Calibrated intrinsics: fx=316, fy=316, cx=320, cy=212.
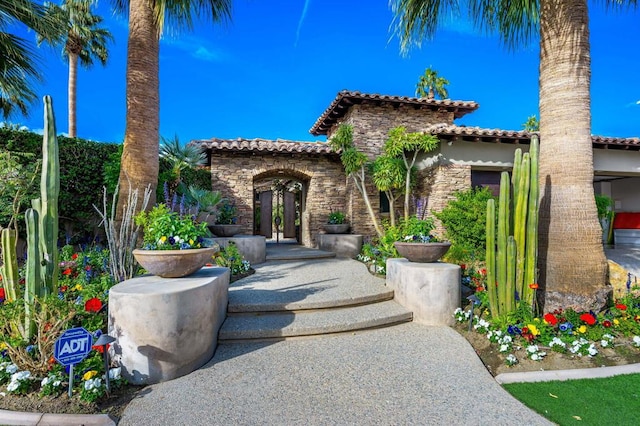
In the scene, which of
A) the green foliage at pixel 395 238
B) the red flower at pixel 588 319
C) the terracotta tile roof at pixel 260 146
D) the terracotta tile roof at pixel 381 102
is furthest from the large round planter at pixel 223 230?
the red flower at pixel 588 319

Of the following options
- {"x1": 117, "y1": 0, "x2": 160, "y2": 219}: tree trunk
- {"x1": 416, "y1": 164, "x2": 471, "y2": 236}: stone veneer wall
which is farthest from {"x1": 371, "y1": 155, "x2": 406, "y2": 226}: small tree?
{"x1": 117, "y1": 0, "x2": 160, "y2": 219}: tree trunk

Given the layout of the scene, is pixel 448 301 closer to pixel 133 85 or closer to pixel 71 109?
pixel 133 85

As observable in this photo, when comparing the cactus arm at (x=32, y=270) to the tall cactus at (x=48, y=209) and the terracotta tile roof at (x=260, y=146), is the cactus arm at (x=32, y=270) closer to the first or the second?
the tall cactus at (x=48, y=209)

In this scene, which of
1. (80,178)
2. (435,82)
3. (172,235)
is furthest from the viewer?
(435,82)

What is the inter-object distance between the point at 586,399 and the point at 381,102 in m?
9.65

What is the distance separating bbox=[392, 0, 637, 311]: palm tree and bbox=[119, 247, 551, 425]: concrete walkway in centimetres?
181

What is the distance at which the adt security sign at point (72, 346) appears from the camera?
2553 millimetres

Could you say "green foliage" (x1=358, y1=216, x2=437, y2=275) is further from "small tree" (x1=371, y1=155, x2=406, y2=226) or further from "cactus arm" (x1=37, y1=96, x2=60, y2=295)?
"cactus arm" (x1=37, y1=96, x2=60, y2=295)

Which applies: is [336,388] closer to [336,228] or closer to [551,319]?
[551,319]

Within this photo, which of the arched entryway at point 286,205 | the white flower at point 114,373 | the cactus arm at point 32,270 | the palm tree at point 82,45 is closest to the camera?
the white flower at point 114,373

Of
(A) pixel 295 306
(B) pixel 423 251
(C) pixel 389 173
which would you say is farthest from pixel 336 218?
(A) pixel 295 306

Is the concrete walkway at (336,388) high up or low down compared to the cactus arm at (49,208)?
down

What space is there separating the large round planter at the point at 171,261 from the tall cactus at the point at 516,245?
3840 mm

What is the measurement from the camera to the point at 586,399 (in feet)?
9.55
